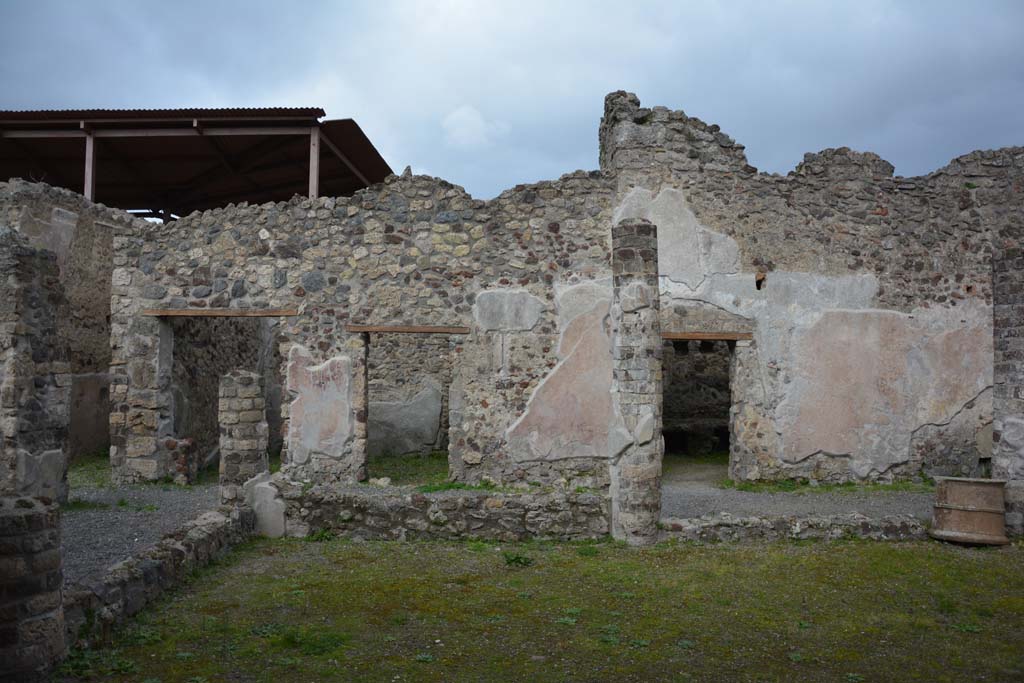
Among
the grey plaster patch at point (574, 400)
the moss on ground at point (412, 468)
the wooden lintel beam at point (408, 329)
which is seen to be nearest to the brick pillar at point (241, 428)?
the wooden lintel beam at point (408, 329)

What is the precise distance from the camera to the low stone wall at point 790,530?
24.9ft

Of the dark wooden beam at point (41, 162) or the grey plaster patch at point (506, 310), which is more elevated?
the dark wooden beam at point (41, 162)

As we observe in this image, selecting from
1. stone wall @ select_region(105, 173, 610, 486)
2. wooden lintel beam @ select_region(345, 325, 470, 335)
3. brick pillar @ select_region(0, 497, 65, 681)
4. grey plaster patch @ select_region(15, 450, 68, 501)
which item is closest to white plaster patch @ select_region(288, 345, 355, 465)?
stone wall @ select_region(105, 173, 610, 486)

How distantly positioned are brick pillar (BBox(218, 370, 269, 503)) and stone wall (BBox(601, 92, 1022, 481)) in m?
5.44

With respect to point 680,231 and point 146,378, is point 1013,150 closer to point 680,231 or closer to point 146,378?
point 680,231

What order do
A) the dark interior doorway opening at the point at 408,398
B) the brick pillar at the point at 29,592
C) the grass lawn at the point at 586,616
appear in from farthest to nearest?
the dark interior doorway opening at the point at 408,398 → the grass lawn at the point at 586,616 → the brick pillar at the point at 29,592

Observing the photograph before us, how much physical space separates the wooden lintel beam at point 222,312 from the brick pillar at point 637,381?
544cm

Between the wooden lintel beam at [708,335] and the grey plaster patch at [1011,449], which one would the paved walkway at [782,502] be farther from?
the wooden lintel beam at [708,335]

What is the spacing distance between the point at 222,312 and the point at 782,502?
7.97 metres

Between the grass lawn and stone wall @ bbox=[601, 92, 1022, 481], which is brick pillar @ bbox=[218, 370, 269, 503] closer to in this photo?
the grass lawn

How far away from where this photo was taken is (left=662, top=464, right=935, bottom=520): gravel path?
29.5 ft

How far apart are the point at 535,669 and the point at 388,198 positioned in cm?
826

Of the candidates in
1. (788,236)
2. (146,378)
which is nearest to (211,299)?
(146,378)

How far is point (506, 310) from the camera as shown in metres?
11.2
